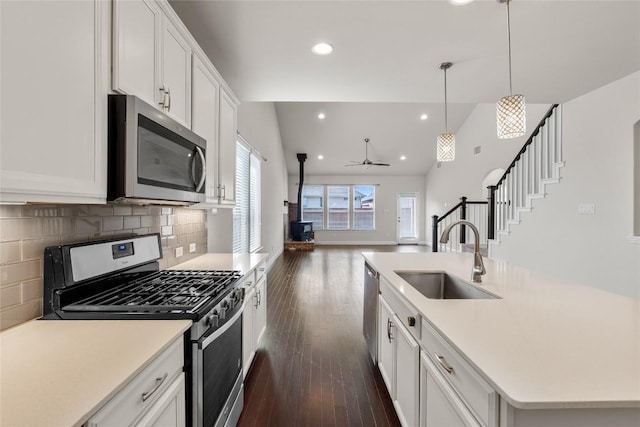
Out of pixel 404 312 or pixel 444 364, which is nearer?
pixel 444 364

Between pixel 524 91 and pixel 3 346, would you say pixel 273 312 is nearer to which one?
pixel 3 346

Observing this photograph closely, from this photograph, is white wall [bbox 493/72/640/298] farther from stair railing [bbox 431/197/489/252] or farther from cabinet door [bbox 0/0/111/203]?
cabinet door [bbox 0/0/111/203]

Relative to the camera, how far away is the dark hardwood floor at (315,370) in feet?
6.51

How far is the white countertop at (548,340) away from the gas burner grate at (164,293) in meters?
1.00

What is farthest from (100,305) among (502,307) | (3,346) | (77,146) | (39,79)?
(502,307)

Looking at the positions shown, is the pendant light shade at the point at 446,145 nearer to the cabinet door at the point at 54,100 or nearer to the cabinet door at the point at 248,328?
the cabinet door at the point at 248,328

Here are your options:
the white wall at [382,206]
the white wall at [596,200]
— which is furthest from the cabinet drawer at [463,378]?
the white wall at [382,206]

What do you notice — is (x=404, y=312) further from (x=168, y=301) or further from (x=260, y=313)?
(x=260, y=313)

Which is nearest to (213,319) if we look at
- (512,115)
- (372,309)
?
(372,309)

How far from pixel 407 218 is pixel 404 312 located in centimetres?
1007

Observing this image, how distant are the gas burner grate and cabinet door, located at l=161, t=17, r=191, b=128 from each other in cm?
94

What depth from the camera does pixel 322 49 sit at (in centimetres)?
250

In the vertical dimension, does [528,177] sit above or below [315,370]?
above

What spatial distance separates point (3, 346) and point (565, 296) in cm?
232
